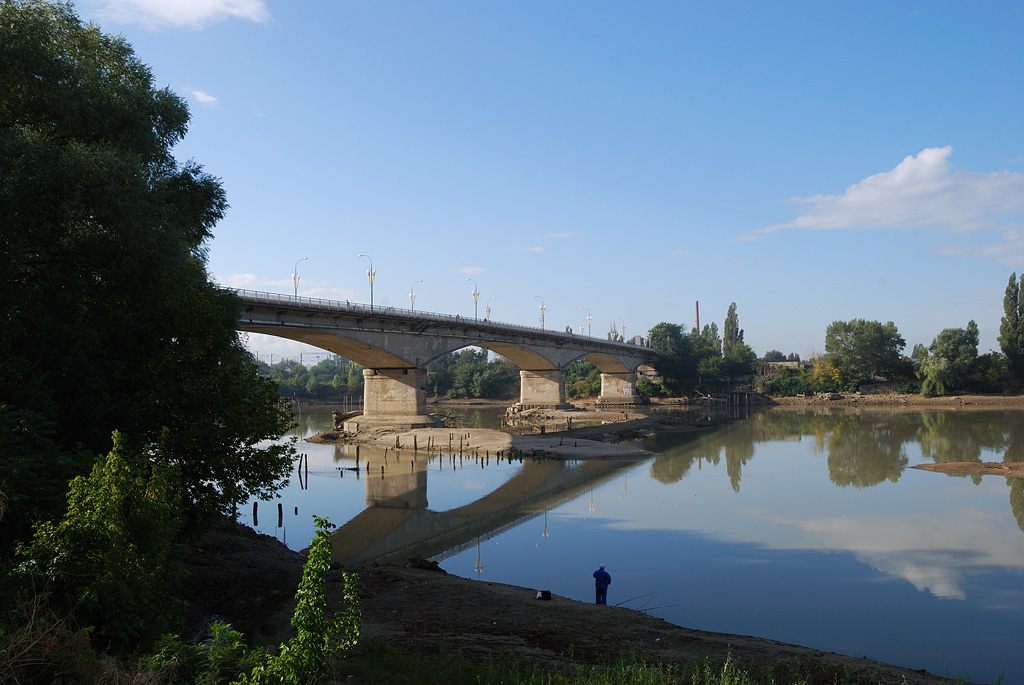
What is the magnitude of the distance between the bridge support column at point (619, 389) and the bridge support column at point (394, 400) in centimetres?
5106

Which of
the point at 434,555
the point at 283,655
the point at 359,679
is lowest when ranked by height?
the point at 434,555

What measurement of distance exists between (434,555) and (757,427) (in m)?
53.3

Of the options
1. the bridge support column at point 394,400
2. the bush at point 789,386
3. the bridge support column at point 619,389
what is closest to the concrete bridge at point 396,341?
the bridge support column at point 394,400

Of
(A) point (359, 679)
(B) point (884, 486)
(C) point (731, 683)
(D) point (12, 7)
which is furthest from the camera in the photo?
(B) point (884, 486)

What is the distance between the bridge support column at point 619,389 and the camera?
353ft

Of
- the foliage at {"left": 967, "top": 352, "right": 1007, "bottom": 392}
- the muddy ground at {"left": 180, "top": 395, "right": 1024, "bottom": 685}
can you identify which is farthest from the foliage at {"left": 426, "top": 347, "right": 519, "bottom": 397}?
the muddy ground at {"left": 180, "top": 395, "right": 1024, "bottom": 685}

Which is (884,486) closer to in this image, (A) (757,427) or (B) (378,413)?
(A) (757,427)

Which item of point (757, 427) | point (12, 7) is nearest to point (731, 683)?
point (12, 7)

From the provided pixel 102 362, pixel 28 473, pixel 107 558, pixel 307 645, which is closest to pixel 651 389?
pixel 102 362

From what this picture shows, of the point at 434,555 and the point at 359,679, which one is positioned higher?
the point at 359,679

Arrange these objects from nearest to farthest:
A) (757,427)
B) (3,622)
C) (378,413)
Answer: (3,622) < (378,413) < (757,427)

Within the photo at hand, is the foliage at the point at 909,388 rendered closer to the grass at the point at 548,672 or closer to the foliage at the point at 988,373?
the foliage at the point at 988,373

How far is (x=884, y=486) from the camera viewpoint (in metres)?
34.6

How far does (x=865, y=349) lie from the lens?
351ft
